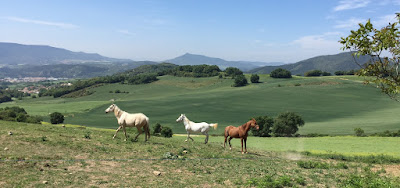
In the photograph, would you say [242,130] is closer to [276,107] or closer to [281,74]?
[276,107]

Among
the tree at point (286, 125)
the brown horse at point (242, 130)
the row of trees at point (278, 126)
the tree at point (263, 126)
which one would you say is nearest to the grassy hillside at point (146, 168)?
the brown horse at point (242, 130)

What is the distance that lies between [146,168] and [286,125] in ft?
145

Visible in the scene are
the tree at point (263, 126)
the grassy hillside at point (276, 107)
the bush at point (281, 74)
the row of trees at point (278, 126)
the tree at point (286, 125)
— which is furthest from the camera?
the bush at point (281, 74)

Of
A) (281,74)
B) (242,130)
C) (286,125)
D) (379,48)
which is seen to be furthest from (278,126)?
(281,74)

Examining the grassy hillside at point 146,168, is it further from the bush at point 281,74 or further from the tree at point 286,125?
the bush at point 281,74

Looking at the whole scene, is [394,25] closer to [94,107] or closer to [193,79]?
[94,107]

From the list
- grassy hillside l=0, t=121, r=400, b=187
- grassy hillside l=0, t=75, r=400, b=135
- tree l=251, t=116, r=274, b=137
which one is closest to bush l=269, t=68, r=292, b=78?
grassy hillside l=0, t=75, r=400, b=135

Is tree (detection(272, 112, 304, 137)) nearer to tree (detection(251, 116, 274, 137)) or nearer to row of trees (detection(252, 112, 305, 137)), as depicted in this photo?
row of trees (detection(252, 112, 305, 137))

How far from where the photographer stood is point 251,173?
1503cm

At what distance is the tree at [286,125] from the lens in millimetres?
52719

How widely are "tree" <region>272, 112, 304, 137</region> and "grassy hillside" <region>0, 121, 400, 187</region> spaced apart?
33.0 m

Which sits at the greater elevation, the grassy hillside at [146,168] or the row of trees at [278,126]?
the grassy hillside at [146,168]

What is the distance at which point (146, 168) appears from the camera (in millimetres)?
14672

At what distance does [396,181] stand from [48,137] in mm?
22491
